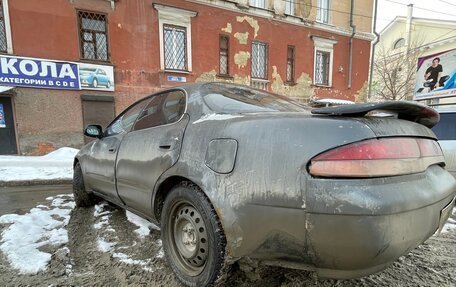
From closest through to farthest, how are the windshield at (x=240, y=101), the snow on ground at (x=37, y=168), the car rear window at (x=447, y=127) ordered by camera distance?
1. the windshield at (x=240, y=101)
2. the car rear window at (x=447, y=127)
3. the snow on ground at (x=37, y=168)

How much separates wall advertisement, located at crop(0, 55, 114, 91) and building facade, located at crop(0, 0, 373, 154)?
1.0 inches

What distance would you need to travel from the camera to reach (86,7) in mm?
9820

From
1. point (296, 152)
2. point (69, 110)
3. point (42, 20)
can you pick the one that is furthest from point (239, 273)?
point (42, 20)

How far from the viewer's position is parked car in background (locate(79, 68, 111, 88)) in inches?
388

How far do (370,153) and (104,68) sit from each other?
410 inches

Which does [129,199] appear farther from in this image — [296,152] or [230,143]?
[296,152]

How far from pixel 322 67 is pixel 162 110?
1480 centimetres

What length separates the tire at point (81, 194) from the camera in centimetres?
382

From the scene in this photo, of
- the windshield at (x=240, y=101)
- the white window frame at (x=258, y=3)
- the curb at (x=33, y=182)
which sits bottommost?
the curb at (x=33, y=182)

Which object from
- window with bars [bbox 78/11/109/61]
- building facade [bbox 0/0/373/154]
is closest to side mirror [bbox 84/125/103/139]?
building facade [bbox 0/0/373/154]

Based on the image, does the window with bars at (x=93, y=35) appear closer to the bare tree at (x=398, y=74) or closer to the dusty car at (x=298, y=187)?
the dusty car at (x=298, y=187)

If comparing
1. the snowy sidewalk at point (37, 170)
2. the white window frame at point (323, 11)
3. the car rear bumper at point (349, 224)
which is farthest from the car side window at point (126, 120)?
the white window frame at point (323, 11)

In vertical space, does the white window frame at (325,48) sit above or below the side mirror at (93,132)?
above

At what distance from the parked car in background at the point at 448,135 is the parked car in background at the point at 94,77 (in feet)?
31.7
